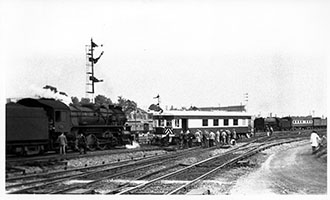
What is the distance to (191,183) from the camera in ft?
13.3

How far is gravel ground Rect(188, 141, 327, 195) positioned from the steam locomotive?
1832 mm

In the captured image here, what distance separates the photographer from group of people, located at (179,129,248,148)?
568cm

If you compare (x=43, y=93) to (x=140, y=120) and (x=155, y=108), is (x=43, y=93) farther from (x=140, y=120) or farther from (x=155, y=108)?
(x=140, y=120)

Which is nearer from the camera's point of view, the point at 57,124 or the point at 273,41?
the point at 273,41

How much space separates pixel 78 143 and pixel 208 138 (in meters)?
2.18

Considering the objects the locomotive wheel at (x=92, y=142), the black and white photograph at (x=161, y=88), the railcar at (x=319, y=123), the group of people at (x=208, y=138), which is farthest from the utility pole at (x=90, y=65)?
the railcar at (x=319, y=123)

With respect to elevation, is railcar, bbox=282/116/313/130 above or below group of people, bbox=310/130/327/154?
above

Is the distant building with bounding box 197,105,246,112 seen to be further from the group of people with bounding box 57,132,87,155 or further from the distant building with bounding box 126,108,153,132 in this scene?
the group of people with bounding box 57,132,87,155

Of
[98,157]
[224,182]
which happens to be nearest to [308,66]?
[224,182]

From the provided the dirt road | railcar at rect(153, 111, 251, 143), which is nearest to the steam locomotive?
railcar at rect(153, 111, 251, 143)

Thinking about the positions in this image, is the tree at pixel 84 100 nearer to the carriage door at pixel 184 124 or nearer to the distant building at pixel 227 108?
the distant building at pixel 227 108

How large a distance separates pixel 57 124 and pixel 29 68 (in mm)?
1209

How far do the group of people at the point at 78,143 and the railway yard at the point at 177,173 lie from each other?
0.56 ft

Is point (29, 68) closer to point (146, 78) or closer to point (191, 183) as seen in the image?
point (146, 78)
